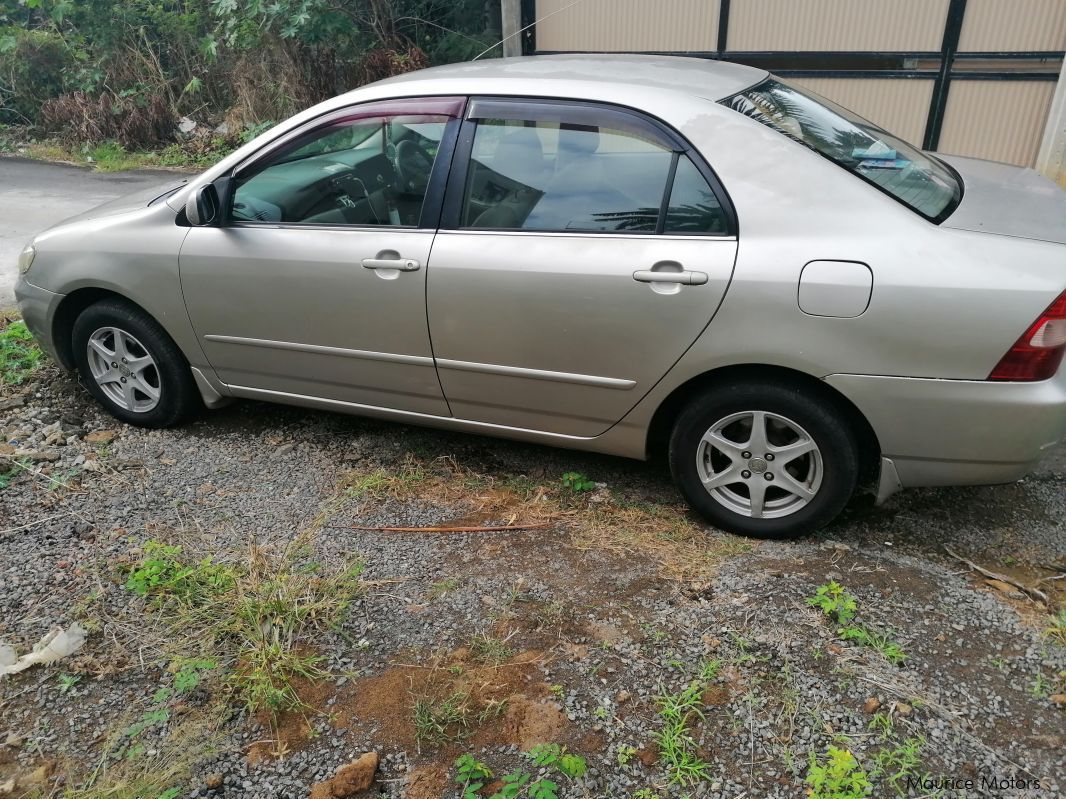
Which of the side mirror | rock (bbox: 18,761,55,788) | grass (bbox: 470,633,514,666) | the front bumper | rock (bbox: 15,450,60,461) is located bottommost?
rock (bbox: 18,761,55,788)

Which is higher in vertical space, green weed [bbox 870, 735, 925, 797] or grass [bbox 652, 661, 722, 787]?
green weed [bbox 870, 735, 925, 797]

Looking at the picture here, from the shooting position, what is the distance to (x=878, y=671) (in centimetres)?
266

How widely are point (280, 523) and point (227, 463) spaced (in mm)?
698

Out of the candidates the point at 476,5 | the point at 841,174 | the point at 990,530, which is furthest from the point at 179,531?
the point at 476,5

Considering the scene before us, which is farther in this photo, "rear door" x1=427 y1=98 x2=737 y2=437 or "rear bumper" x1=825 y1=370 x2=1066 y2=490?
"rear door" x1=427 y1=98 x2=737 y2=437

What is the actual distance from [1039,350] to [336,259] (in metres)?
2.65

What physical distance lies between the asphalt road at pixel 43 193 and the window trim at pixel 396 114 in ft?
12.3

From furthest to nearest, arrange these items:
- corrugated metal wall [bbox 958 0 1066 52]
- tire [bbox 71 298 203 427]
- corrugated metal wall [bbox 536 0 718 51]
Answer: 1. corrugated metal wall [bbox 536 0 718 51]
2. corrugated metal wall [bbox 958 0 1066 52]
3. tire [bbox 71 298 203 427]

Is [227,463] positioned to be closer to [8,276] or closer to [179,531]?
[179,531]

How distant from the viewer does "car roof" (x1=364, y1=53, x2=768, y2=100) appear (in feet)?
11.1

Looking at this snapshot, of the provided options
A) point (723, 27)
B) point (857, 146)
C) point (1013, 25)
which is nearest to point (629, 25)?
point (723, 27)

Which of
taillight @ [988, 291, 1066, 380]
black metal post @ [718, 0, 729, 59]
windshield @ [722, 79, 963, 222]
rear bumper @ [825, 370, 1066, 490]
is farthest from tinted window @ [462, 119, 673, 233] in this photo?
black metal post @ [718, 0, 729, 59]

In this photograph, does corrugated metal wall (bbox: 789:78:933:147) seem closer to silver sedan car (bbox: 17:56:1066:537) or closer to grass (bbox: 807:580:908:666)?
silver sedan car (bbox: 17:56:1066:537)

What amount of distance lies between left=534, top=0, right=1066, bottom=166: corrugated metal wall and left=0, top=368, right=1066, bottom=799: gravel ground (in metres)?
4.27
